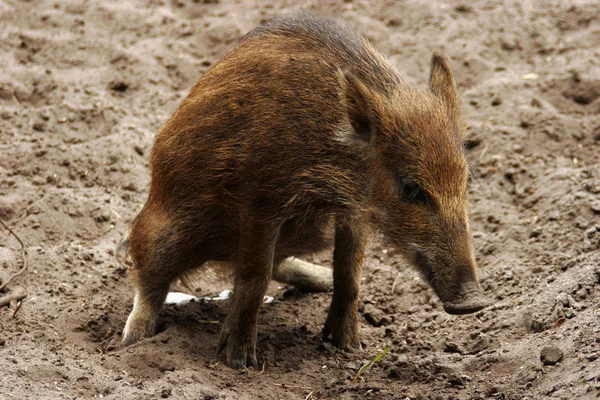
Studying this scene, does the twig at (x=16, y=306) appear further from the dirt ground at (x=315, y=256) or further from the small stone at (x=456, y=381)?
the small stone at (x=456, y=381)

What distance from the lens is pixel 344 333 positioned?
16.5 ft

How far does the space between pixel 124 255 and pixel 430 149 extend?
233cm

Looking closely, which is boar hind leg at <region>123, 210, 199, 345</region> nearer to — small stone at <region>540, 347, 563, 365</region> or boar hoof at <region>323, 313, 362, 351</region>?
boar hoof at <region>323, 313, 362, 351</region>

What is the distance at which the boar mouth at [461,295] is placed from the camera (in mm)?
3959

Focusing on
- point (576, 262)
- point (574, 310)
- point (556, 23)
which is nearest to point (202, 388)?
point (574, 310)

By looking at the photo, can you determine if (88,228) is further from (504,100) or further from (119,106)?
(504,100)

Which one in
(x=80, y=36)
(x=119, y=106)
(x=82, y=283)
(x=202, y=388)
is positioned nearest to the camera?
(x=202, y=388)

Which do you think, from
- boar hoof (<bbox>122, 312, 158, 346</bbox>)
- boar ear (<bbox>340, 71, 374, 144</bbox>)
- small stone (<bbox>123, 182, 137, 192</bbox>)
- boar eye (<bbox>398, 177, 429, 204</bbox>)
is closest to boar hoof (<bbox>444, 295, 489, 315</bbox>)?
boar eye (<bbox>398, 177, 429, 204</bbox>)

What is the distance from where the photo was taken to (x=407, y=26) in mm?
8664

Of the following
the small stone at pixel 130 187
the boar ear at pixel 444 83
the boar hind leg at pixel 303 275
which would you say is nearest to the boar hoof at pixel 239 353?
the boar hind leg at pixel 303 275

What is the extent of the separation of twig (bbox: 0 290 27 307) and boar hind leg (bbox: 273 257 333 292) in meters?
1.58

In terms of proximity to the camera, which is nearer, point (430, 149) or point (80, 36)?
point (430, 149)

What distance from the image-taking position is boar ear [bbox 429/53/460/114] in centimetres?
462

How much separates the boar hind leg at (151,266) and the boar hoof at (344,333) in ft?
3.10
